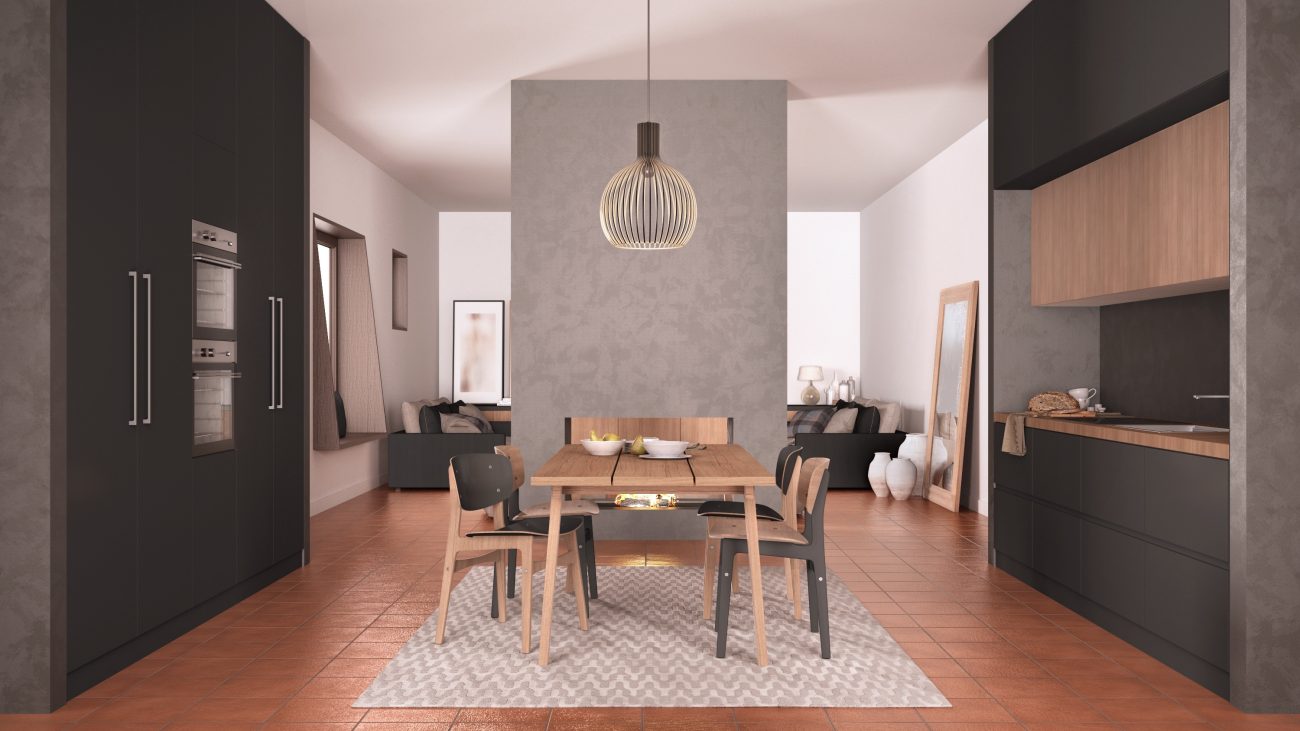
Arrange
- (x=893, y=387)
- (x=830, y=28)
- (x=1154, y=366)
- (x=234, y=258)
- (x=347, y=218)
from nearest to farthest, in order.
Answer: (x=234, y=258), (x=1154, y=366), (x=830, y=28), (x=347, y=218), (x=893, y=387)

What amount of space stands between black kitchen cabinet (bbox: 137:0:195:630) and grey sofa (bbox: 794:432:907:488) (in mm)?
5847

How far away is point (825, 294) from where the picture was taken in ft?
36.8

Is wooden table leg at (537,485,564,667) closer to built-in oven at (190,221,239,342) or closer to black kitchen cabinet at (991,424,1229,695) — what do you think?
black kitchen cabinet at (991,424,1229,695)

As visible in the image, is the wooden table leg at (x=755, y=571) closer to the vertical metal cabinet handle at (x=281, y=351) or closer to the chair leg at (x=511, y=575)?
the chair leg at (x=511, y=575)

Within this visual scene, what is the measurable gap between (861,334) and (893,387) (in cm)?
149

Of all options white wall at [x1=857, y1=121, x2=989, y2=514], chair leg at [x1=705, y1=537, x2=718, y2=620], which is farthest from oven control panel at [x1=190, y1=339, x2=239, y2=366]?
white wall at [x1=857, y1=121, x2=989, y2=514]

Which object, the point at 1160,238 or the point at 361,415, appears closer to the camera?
the point at 1160,238

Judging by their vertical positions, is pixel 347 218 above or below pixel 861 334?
above

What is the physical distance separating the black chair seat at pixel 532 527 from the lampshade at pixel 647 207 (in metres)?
1.41

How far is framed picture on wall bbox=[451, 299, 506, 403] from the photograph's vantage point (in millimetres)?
11242

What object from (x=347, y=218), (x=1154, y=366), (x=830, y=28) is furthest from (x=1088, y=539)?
(x=347, y=218)

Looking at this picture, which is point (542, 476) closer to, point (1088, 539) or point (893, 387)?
point (1088, 539)

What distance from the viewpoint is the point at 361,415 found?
8711 millimetres

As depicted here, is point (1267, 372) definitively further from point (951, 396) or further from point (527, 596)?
point (951, 396)
